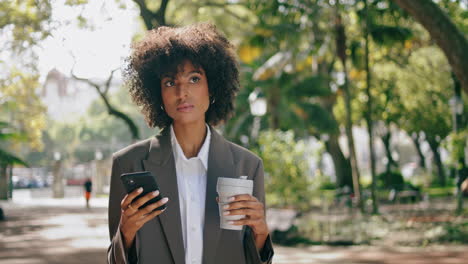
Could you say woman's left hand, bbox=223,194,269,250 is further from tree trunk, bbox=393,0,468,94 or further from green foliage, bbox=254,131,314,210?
green foliage, bbox=254,131,314,210

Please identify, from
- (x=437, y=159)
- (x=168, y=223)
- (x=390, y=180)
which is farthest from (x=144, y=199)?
(x=437, y=159)

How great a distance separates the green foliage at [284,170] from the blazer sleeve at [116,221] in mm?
13346

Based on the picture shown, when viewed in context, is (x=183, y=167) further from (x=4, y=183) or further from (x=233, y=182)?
(x=4, y=183)

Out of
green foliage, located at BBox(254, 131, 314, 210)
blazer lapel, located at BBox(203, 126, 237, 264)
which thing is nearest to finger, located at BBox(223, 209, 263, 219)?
blazer lapel, located at BBox(203, 126, 237, 264)

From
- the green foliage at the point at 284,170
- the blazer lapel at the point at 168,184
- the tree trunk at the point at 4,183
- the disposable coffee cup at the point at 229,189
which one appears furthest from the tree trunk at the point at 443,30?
the tree trunk at the point at 4,183

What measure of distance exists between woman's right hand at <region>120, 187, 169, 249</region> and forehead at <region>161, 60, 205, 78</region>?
60cm

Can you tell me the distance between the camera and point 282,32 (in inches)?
548

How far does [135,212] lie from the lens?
2068 mm

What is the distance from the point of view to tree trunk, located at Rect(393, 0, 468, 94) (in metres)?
6.23

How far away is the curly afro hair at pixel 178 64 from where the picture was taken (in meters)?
2.49

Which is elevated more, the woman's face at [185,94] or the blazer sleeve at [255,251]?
the woman's face at [185,94]

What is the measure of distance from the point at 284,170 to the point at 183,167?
13.3 meters

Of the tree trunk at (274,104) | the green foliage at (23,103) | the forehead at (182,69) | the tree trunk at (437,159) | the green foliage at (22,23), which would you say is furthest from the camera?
the tree trunk at (437,159)

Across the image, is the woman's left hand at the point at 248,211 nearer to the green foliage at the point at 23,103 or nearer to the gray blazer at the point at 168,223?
the gray blazer at the point at 168,223
